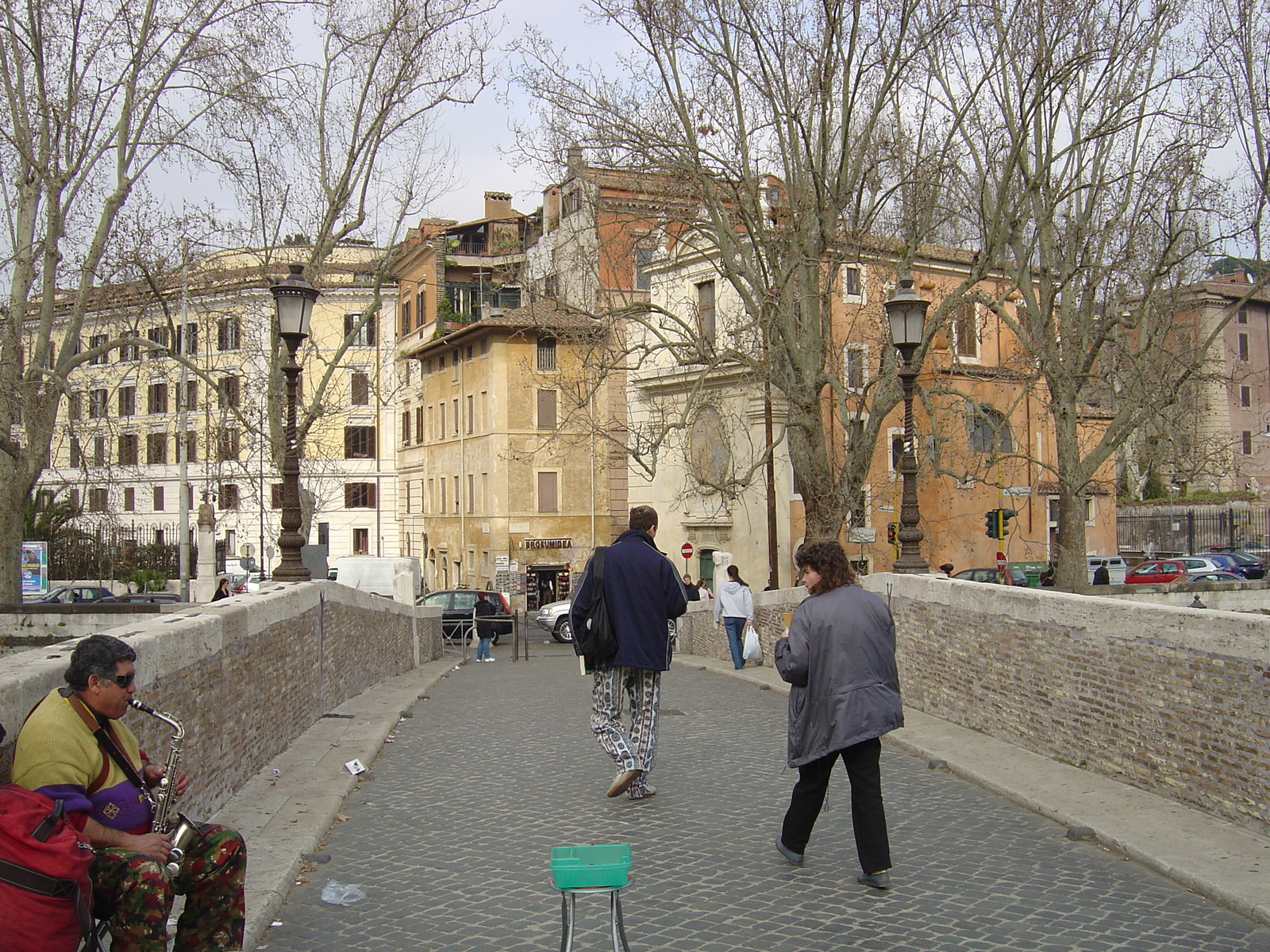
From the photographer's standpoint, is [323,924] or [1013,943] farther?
[323,924]

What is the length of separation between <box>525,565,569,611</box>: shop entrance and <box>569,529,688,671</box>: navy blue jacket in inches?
1642

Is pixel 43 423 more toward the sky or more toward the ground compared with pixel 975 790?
more toward the sky

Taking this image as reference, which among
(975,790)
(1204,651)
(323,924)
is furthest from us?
(975,790)

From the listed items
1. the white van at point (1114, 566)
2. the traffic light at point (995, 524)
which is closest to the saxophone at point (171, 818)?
the traffic light at point (995, 524)

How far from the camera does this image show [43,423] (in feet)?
66.0

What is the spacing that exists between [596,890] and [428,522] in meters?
56.6

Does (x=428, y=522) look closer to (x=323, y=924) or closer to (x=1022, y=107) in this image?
(x=1022, y=107)

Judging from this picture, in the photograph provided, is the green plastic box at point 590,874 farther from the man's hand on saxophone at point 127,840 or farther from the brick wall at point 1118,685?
the brick wall at point 1118,685

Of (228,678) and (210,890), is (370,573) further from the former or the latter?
(210,890)

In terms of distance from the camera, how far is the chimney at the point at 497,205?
208 feet

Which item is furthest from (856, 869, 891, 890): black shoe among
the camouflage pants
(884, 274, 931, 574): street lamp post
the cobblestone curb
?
(884, 274, 931, 574): street lamp post

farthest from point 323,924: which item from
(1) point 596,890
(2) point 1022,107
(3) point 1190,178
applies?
(3) point 1190,178

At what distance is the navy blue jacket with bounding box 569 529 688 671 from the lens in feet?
27.7

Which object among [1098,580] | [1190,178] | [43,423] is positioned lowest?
[1098,580]
